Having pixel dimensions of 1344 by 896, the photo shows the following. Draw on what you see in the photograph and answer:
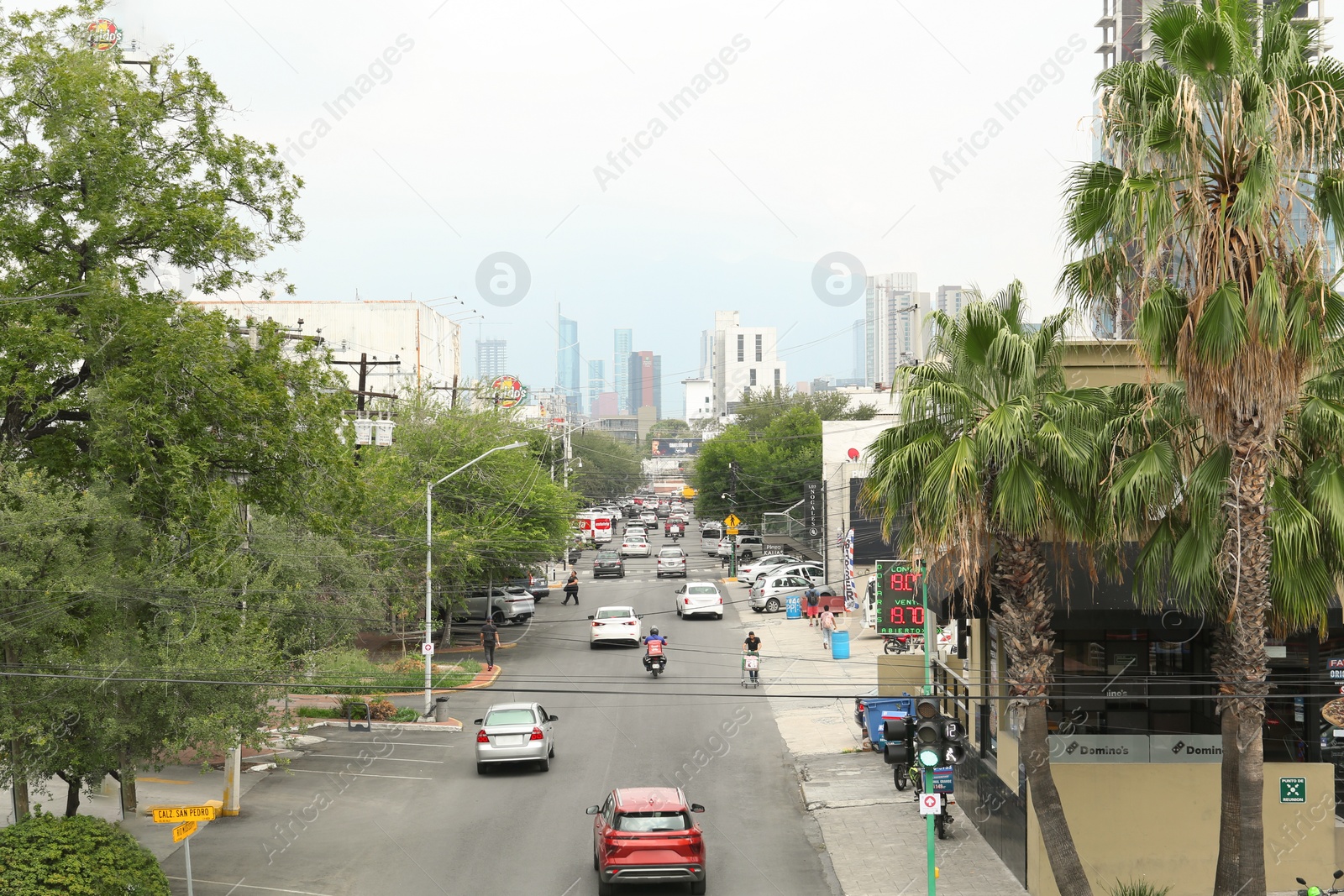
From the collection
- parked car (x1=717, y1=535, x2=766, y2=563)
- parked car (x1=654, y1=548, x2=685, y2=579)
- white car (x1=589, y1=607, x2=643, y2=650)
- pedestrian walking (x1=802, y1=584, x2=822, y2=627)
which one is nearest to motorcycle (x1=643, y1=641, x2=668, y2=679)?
white car (x1=589, y1=607, x2=643, y2=650)

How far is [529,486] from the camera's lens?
4288 centimetres

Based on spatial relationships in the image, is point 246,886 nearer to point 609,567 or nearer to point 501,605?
point 501,605

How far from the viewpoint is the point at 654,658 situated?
110 feet

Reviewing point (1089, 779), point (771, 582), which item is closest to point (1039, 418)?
point (1089, 779)

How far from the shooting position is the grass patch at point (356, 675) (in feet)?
62.3

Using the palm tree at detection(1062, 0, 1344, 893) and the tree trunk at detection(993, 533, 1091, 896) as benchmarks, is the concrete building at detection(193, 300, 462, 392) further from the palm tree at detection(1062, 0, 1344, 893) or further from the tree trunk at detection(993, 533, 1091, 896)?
the palm tree at detection(1062, 0, 1344, 893)

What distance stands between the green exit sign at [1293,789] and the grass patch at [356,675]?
12.8m

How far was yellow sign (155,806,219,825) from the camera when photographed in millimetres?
14594

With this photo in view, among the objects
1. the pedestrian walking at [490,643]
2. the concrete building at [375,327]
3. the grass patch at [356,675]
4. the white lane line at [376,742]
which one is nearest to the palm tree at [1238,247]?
the grass patch at [356,675]

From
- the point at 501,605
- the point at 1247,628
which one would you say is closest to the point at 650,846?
the point at 1247,628

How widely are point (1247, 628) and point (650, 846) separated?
324 inches

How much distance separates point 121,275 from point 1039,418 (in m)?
12.8

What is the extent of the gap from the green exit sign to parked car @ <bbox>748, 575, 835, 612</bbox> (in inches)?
1356

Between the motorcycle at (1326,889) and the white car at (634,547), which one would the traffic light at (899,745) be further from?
the white car at (634,547)
